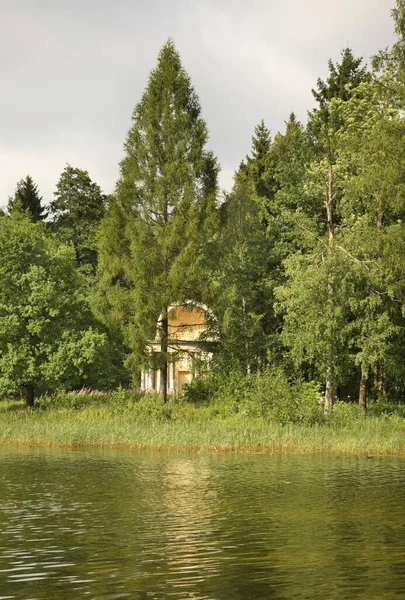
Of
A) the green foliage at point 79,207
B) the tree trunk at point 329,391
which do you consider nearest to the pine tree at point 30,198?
the green foliage at point 79,207

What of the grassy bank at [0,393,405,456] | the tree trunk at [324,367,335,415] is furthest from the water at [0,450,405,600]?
the tree trunk at [324,367,335,415]

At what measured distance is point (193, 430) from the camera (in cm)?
3388

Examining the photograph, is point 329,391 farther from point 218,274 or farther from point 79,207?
point 79,207

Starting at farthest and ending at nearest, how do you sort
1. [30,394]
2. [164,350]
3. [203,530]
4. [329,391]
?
[30,394] < [164,350] < [329,391] < [203,530]

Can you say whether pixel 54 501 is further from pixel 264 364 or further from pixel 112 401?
pixel 264 364

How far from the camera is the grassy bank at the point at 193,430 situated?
3131 centimetres

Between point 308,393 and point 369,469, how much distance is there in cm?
1500

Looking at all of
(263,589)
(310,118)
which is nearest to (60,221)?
(310,118)

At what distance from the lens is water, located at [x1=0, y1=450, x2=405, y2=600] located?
1189 cm

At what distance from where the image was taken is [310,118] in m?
49.3

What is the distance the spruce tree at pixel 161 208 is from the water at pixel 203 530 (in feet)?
54.5

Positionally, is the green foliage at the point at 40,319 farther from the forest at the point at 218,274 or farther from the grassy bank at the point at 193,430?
the grassy bank at the point at 193,430

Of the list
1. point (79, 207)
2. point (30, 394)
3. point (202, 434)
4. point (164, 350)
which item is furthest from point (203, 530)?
point (79, 207)

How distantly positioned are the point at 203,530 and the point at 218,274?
31226 mm
